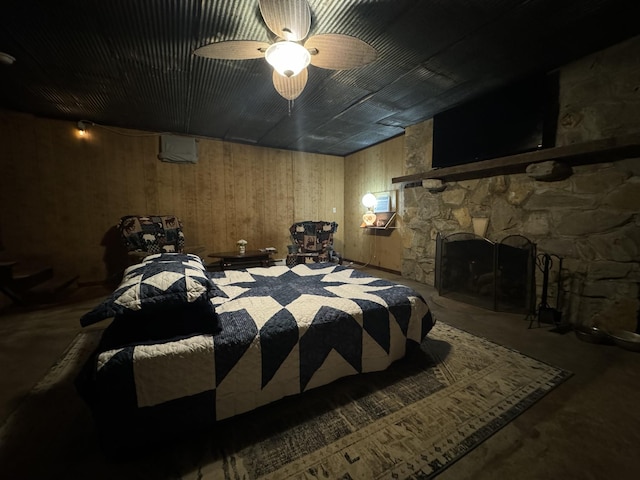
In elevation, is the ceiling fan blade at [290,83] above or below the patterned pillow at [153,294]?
above

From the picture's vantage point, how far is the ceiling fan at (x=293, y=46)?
1580 millimetres

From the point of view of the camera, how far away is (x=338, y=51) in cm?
182

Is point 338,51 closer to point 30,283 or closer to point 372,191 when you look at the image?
point 372,191

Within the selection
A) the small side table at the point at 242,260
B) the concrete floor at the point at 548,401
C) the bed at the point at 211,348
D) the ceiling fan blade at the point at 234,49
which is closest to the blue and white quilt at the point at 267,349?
the bed at the point at 211,348

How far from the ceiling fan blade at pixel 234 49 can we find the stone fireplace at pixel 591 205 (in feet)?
9.08

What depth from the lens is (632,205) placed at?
2.09 metres

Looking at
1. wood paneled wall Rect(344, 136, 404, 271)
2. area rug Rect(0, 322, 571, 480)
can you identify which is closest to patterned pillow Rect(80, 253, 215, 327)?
area rug Rect(0, 322, 571, 480)

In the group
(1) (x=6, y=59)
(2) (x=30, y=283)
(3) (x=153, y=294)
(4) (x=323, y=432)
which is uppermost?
(1) (x=6, y=59)

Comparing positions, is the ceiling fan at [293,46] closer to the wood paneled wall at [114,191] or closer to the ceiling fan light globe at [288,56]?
the ceiling fan light globe at [288,56]

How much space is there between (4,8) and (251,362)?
9.37ft

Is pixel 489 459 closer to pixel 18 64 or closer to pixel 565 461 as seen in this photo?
pixel 565 461

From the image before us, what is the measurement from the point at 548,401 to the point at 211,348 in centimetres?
180

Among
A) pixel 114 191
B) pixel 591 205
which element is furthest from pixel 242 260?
pixel 591 205

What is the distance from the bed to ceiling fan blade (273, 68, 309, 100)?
1.70 meters
